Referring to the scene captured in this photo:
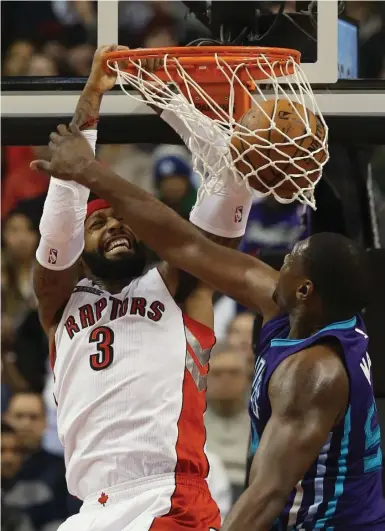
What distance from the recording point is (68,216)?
11.2 feet

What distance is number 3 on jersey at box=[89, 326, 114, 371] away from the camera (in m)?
Result: 3.41

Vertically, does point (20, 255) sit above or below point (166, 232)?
below

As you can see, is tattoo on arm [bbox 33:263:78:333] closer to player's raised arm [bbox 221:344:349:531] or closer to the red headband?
the red headband

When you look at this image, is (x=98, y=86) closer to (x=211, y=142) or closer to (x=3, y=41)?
(x=211, y=142)

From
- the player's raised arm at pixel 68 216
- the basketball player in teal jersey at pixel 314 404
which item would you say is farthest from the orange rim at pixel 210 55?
the basketball player in teal jersey at pixel 314 404

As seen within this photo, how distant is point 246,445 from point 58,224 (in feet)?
5.45

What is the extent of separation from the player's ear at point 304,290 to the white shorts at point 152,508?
832 mm

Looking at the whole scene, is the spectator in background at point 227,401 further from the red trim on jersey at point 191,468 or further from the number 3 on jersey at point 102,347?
the number 3 on jersey at point 102,347

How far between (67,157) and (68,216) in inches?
13.4

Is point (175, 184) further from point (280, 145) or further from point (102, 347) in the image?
point (280, 145)

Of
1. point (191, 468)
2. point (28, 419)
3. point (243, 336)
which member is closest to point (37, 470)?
point (28, 419)

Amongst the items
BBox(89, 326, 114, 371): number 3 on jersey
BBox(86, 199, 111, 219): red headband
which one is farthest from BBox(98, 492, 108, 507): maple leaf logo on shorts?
BBox(86, 199, 111, 219): red headband

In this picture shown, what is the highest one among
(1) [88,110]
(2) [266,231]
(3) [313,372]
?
(1) [88,110]

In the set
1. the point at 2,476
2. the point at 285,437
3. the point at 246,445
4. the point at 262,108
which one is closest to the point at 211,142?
the point at 262,108
